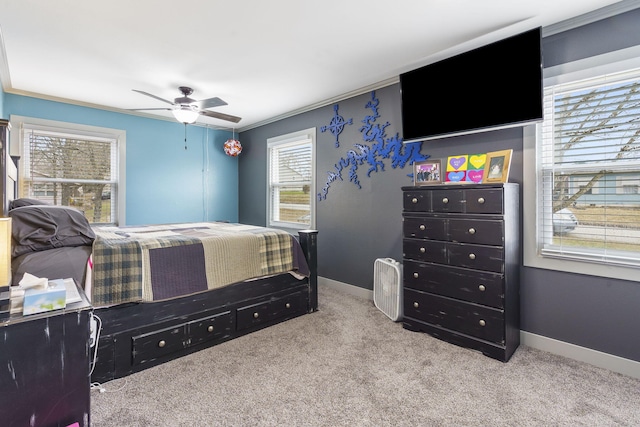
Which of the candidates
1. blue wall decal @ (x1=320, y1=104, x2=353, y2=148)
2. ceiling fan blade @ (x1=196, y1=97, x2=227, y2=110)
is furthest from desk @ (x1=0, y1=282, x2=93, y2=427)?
blue wall decal @ (x1=320, y1=104, x2=353, y2=148)

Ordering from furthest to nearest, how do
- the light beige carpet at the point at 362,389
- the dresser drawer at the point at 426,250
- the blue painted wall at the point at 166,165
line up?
the blue painted wall at the point at 166,165 < the dresser drawer at the point at 426,250 < the light beige carpet at the point at 362,389

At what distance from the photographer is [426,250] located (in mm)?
2621

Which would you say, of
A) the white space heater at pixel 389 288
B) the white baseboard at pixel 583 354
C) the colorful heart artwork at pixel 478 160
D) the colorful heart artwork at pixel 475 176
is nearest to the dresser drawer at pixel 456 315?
the white space heater at pixel 389 288

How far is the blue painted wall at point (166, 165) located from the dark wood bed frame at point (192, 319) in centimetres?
283

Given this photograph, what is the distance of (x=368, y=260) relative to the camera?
3.69 metres

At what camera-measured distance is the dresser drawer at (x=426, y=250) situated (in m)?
2.53

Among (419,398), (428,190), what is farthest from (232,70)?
(419,398)

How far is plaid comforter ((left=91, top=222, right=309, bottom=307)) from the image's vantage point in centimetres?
195

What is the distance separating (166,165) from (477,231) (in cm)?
438

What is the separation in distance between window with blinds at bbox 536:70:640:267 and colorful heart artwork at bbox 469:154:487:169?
1.24 feet

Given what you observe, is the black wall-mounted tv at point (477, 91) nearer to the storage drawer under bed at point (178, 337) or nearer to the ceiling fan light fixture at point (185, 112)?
the ceiling fan light fixture at point (185, 112)

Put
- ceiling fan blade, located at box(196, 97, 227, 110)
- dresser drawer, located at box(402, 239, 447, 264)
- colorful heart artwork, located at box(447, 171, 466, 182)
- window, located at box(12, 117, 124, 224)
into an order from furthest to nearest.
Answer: window, located at box(12, 117, 124, 224), ceiling fan blade, located at box(196, 97, 227, 110), colorful heart artwork, located at box(447, 171, 466, 182), dresser drawer, located at box(402, 239, 447, 264)

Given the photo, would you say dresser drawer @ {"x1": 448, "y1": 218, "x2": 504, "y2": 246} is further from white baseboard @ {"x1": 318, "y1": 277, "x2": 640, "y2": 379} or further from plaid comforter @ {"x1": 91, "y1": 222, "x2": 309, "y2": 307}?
plaid comforter @ {"x1": 91, "y1": 222, "x2": 309, "y2": 307}

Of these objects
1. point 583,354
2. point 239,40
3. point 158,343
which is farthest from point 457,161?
point 158,343
